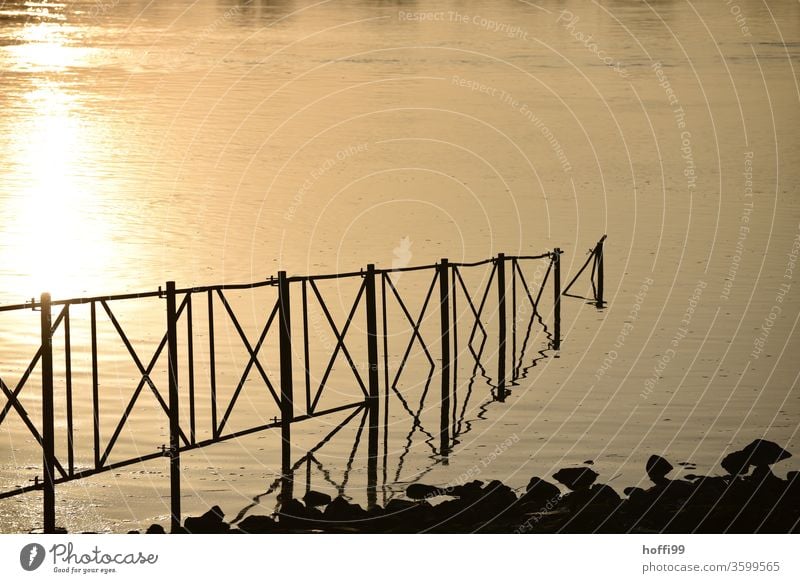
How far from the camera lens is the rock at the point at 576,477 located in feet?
73.0

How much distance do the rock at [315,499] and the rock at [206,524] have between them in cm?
149

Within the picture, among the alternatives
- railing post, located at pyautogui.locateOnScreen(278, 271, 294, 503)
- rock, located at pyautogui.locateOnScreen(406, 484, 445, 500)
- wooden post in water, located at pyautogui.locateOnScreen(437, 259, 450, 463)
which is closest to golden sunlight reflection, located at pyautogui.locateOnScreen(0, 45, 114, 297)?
wooden post in water, located at pyautogui.locateOnScreen(437, 259, 450, 463)

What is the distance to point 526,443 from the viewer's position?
26.5m

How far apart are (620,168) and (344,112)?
79.7 feet

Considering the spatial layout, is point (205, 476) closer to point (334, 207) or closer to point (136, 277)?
point (136, 277)

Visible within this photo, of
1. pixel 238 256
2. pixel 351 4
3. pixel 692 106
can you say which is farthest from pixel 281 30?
pixel 238 256

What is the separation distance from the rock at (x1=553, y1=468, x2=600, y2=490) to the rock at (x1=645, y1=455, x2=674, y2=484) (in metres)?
1.05

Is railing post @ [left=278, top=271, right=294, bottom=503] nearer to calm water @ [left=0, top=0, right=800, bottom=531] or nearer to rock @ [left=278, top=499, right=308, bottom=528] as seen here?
calm water @ [left=0, top=0, right=800, bottom=531]

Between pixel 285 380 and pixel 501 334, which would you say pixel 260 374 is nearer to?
pixel 285 380

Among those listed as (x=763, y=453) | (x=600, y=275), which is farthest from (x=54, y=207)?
(x=763, y=453)

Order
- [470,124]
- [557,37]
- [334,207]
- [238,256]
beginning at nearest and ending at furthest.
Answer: [238,256] < [334,207] < [470,124] < [557,37]

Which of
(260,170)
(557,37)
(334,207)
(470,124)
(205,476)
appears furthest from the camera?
(557,37)

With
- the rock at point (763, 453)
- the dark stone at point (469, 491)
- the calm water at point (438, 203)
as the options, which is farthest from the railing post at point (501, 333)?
the dark stone at point (469, 491)

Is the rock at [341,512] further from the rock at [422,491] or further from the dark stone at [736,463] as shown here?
the dark stone at [736,463]
